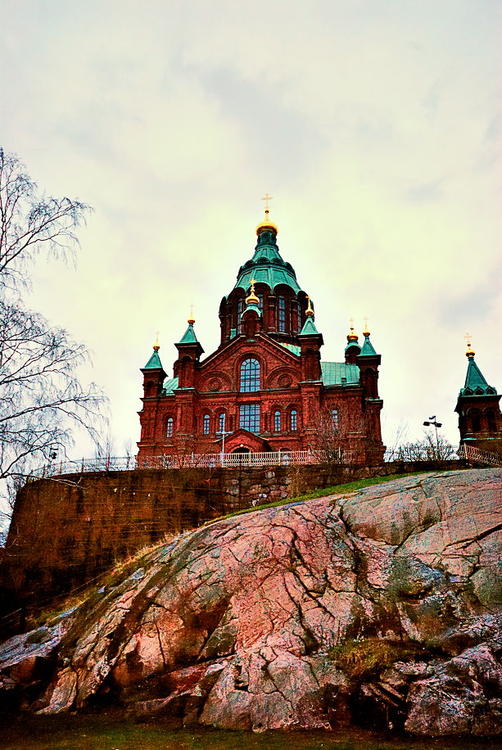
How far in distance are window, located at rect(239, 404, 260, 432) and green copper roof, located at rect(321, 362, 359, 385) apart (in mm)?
6260

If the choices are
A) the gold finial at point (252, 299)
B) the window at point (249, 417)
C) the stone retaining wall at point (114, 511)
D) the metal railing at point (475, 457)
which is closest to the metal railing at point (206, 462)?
the stone retaining wall at point (114, 511)

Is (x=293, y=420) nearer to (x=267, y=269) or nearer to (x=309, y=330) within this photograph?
(x=309, y=330)

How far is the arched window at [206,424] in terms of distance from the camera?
45562mm

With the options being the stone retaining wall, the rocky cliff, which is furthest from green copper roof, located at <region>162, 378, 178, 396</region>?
the rocky cliff

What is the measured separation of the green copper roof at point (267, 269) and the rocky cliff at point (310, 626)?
41971 millimetres

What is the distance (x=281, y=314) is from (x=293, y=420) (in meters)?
14.6

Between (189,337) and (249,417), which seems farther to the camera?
(189,337)

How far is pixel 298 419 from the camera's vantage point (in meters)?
44.5

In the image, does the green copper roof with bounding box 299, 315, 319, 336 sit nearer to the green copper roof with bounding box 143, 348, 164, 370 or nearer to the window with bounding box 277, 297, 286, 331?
the window with bounding box 277, 297, 286, 331

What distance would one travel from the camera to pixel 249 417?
45969 mm

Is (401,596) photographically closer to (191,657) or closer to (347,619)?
(347,619)

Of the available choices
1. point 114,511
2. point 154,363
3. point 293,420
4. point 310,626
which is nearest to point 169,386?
point 154,363

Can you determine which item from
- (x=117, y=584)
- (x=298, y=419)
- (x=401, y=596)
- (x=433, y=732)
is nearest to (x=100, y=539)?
(x=117, y=584)

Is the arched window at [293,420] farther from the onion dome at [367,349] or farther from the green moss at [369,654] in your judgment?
the green moss at [369,654]
